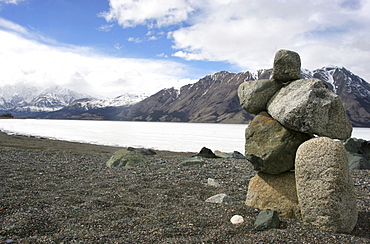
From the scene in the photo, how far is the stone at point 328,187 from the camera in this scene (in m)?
7.11

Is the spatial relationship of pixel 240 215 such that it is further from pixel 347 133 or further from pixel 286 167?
pixel 347 133

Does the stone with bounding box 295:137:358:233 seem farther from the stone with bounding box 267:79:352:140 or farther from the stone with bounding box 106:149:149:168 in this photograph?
the stone with bounding box 106:149:149:168

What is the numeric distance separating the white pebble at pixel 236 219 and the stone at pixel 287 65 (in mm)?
5064

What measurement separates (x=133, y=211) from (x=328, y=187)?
5883 mm

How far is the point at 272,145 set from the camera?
887cm

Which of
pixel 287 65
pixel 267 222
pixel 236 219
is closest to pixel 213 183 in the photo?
pixel 236 219

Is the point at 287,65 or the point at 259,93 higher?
the point at 287,65

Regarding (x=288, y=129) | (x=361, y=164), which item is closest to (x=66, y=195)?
(x=288, y=129)

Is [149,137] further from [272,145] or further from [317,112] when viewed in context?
[317,112]

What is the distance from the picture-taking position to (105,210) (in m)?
8.77

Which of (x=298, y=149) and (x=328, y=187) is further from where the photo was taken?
(x=298, y=149)

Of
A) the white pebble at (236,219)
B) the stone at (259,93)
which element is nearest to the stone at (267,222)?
the white pebble at (236,219)

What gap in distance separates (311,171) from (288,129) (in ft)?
5.81

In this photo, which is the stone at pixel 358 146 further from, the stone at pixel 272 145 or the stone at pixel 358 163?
the stone at pixel 272 145
